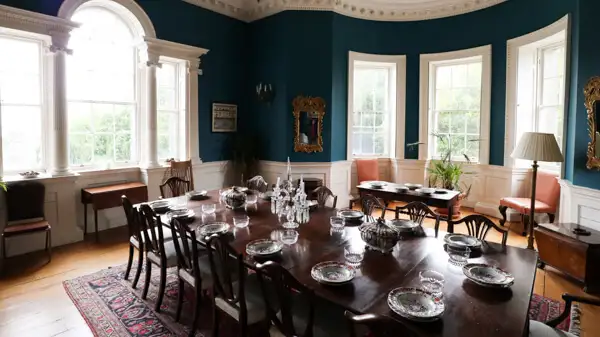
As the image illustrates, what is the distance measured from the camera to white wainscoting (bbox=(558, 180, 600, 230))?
12.1ft

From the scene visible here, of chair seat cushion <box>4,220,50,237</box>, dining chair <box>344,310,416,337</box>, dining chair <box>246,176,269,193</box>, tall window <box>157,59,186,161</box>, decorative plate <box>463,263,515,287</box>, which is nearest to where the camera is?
dining chair <box>344,310,416,337</box>

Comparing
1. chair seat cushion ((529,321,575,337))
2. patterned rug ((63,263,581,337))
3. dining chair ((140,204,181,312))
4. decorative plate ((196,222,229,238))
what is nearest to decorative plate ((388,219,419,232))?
chair seat cushion ((529,321,575,337))

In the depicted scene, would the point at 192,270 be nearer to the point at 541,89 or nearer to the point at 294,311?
the point at 294,311

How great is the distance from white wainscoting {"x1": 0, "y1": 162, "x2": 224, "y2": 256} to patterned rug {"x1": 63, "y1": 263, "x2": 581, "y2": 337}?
1.29m

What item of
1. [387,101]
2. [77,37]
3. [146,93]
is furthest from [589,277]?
[77,37]

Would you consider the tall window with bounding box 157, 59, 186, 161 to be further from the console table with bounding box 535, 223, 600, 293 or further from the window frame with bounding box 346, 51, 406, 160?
the console table with bounding box 535, 223, 600, 293

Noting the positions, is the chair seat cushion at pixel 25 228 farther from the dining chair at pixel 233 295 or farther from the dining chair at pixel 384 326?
the dining chair at pixel 384 326

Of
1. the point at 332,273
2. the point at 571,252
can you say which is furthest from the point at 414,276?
the point at 571,252

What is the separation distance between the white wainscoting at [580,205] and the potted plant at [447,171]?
1.22 meters

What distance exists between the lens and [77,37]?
15.2 ft

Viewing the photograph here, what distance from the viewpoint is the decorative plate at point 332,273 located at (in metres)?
1.76

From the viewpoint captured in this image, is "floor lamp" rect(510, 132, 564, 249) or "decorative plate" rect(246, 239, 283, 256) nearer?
"decorative plate" rect(246, 239, 283, 256)

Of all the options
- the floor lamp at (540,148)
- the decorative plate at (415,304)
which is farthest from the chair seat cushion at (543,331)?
the floor lamp at (540,148)

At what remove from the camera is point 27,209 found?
3.98m
